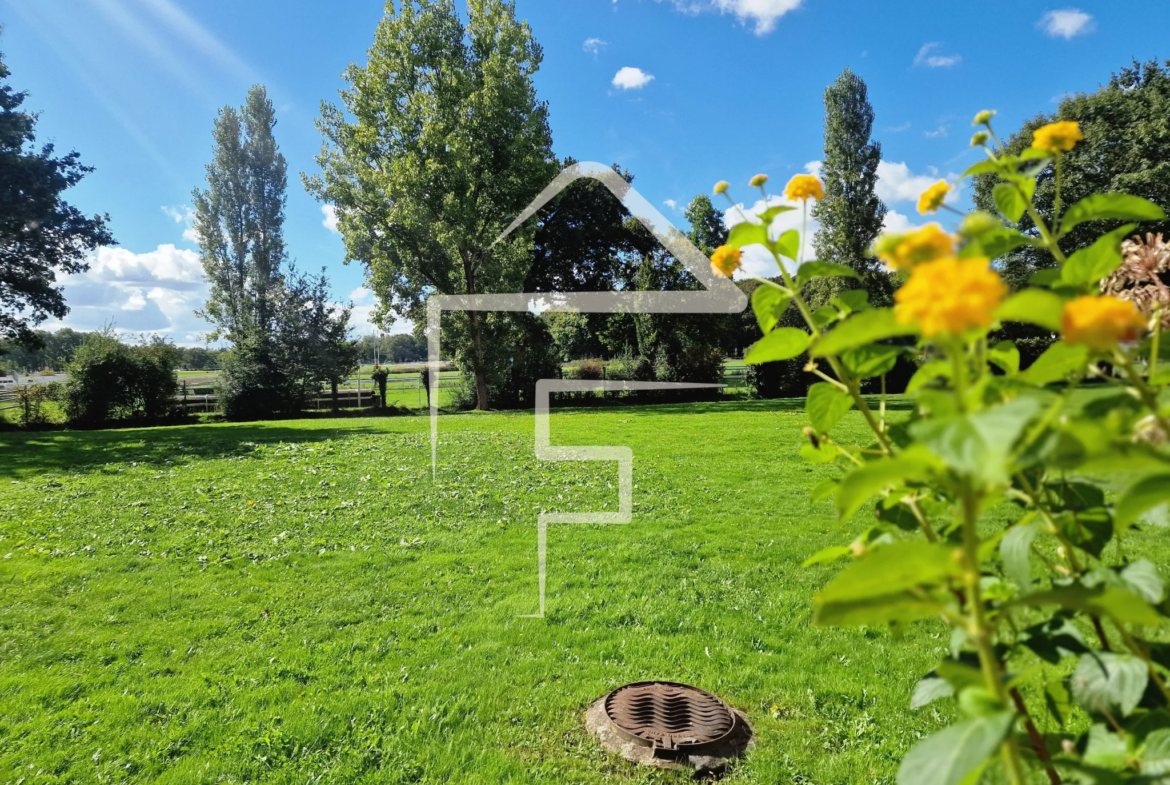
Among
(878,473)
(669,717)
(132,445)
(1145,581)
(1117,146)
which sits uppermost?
(1117,146)

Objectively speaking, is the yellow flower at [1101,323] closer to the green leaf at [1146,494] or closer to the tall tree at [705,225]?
→ the green leaf at [1146,494]

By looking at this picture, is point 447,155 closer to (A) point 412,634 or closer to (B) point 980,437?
(A) point 412,634

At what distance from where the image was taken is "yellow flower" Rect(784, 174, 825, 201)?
0.71 m

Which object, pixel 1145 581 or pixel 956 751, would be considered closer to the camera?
pixel 956 751

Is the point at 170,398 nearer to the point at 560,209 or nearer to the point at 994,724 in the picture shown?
the point at 560,209

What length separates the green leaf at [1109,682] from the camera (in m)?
0.50

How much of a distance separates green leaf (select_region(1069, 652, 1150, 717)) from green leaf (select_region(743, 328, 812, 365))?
383 mm

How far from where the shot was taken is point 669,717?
2.32 metres

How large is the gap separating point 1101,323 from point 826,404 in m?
0.39

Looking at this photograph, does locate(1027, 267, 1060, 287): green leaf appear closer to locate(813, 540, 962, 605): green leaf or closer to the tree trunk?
locate(813, 540, 962, 605): green leaf

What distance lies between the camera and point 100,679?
2723mm

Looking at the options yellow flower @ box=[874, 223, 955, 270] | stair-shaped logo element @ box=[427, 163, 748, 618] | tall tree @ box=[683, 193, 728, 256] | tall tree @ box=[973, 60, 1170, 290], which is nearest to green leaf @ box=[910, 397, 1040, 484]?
yellow flower @ box=[874, 223, 955, 270]

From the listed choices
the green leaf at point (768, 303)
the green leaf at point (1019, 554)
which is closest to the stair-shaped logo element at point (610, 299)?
the green leaf at point (768, 303)

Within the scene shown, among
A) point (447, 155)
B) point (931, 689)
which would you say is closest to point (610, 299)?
point (447, 155)
